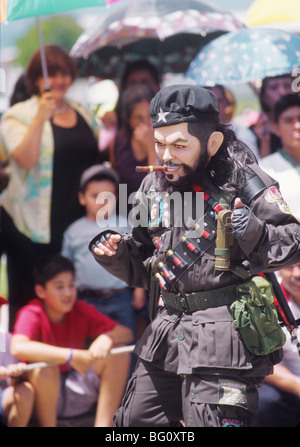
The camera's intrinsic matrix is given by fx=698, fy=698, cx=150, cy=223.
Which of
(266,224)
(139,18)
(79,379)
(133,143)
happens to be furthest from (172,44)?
(266,224)

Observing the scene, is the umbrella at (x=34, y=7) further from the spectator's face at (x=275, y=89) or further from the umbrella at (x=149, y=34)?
the spectator's face at (x=275, y=89)

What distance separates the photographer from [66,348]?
4.53 meters

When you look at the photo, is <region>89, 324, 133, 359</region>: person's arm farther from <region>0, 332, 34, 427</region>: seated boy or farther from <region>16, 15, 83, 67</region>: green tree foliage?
<region>16, 15, 83, 67</region>: green tree foliage

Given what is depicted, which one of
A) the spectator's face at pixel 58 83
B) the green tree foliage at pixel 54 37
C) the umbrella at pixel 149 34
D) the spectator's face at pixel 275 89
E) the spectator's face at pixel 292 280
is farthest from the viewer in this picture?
the green tree foliage at pixel 54 37

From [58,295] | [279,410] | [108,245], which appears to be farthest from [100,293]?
[108,245]

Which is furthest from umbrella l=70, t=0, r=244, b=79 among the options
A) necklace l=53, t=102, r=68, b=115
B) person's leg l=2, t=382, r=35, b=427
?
person's leg l=2, t=382, r=35, b=427

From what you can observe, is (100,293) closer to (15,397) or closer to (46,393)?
(46,393)

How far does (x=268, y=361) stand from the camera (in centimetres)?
315

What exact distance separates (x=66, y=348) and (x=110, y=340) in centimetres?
29

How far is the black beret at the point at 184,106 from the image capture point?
3.13 m

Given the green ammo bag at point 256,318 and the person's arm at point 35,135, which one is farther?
the person's arm at point 35,135

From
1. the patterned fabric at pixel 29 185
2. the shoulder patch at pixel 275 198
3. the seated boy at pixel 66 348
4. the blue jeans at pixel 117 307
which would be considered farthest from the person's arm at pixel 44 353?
the shoulder patch at pixel 275 198

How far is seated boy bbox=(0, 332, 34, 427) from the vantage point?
4391mm

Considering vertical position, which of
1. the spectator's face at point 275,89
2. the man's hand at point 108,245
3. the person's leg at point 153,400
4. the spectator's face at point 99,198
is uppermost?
the spectator's face at point 275,89
